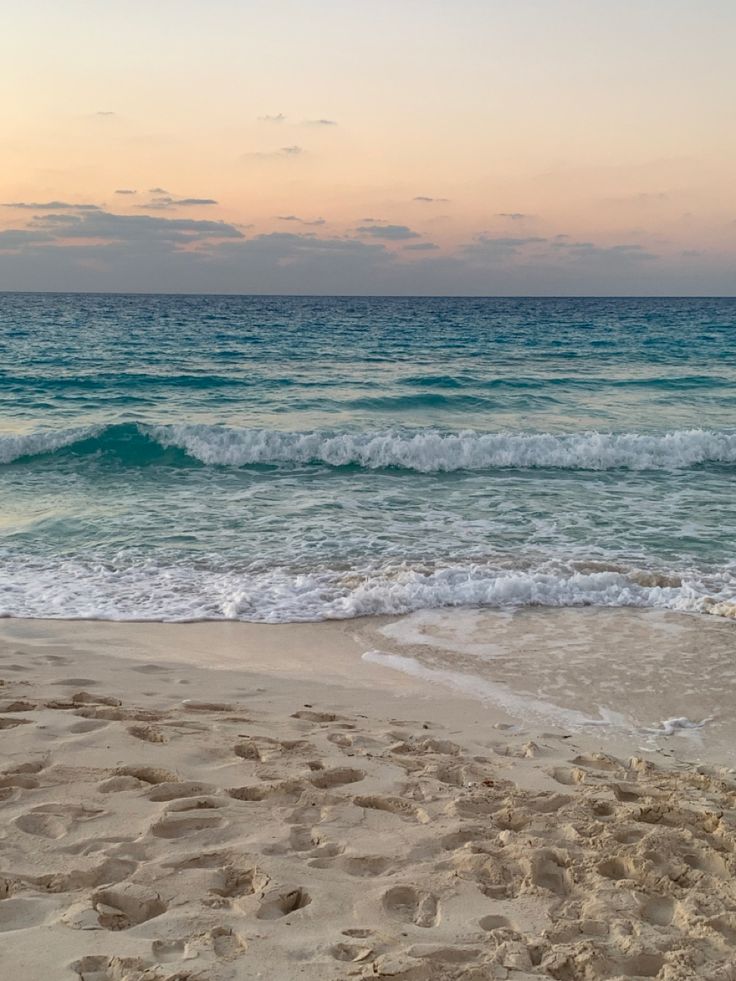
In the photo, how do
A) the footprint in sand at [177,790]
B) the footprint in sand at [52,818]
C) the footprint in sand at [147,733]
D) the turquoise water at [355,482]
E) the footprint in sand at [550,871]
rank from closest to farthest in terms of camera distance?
→ the footprint in sand at [550,871] → the footprint in sand at [52,818] → the footprint in sand at [177,790] → the footprint in sand at [147,733] → the turquoise water at [355,482]

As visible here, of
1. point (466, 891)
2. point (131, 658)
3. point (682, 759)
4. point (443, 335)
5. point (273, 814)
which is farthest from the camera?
point (443, 335)

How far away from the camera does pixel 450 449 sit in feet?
53.6

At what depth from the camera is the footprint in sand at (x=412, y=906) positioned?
2.98 meters

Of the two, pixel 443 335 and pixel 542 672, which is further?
pixel 443 335

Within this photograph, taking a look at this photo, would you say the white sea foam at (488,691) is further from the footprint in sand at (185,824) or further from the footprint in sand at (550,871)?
the footprint in sand at (185,824)

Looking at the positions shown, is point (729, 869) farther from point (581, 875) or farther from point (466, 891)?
point (466, 891)

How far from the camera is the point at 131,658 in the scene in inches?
251

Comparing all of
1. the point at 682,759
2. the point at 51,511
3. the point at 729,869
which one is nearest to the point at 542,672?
the point at 682,759

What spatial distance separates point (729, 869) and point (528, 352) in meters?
Answer: 34.6

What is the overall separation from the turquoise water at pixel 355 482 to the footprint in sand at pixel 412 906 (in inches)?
176

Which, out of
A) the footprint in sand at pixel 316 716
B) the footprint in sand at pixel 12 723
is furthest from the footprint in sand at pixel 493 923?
the footprint in sand at pixel 12 723

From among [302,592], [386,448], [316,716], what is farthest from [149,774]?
[386,448]

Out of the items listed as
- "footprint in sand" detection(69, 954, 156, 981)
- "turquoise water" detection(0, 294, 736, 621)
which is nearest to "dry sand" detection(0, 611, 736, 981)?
"footprint in sand" detection(69, 954, 156, 981)

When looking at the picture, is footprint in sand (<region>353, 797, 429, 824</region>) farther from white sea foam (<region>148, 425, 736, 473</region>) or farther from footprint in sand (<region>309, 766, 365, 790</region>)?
white sea foam (<region>148, 425, 736, 473</region>)
